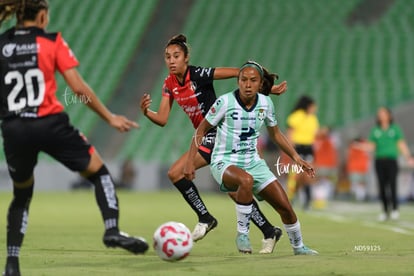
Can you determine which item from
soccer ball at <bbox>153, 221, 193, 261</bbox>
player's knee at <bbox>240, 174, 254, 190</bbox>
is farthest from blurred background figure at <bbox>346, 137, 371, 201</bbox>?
soccer ball at <bbox>153, 221, 193, 261</bbox>

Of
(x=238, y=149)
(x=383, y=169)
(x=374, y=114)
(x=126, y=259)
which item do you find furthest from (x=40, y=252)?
(x=374, y=114)

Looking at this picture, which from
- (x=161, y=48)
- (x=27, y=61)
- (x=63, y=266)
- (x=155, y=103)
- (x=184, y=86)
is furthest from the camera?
(x=161, y=48)

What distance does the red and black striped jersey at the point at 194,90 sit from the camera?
997 centimetres

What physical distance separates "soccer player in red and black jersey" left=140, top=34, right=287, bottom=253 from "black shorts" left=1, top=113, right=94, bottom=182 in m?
2.65

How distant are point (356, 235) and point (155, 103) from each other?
55.0 feet

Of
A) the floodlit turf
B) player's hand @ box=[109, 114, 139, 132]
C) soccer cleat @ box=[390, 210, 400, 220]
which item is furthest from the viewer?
soccer cleat @ box=[390, 210, 400, 220]

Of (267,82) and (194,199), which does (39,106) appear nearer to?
(267,82)

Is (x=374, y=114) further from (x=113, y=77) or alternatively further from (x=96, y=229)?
(x=96, y=229)

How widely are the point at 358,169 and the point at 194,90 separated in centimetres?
1505

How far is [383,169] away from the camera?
17531mm

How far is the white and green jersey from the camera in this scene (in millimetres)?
8945

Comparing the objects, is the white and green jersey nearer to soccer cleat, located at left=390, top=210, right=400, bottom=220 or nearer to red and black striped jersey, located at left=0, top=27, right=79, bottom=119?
red and black striped jersey, located at left=0, top=27, right=79, bottom=119

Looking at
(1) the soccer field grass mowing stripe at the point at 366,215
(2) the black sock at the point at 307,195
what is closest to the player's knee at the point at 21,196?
(1) the soccer field grass mowing stripe at the point at 366,215

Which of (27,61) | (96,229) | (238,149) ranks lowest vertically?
(96,229)
